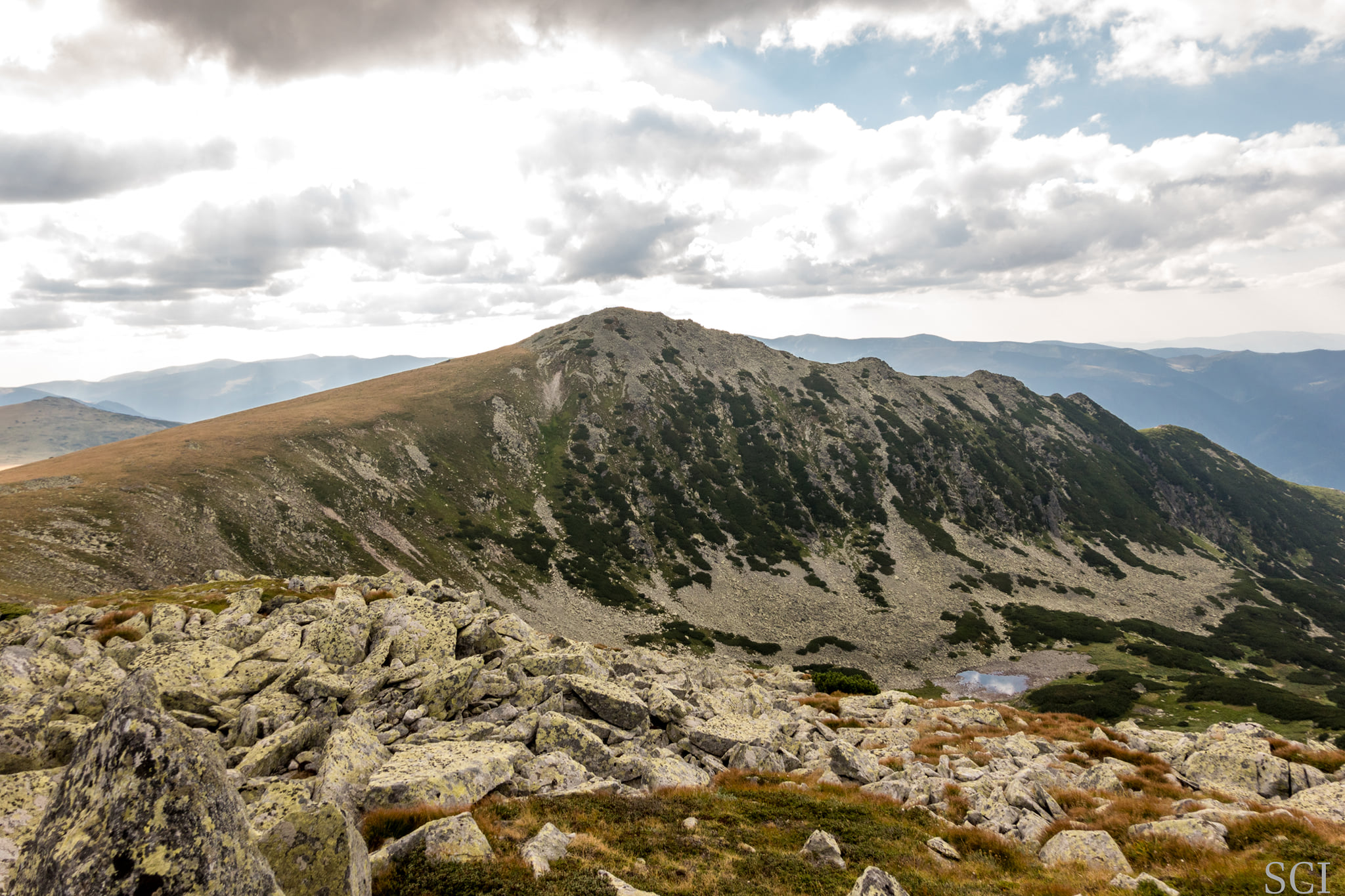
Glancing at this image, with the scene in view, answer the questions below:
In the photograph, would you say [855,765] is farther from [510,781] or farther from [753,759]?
[510,781]

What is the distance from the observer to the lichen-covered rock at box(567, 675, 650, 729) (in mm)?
23906

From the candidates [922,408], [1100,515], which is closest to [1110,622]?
[1100,515]

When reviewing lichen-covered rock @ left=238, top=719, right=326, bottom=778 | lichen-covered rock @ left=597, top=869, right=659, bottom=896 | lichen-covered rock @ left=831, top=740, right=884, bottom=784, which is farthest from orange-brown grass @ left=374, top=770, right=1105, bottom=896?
lichen-covered rock @ left=238, top=719, right=326, bottom=778

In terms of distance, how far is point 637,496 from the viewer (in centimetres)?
12775

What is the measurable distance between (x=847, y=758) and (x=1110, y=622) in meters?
126

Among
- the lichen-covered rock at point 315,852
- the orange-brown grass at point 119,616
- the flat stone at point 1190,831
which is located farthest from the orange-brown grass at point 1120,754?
the orange-brown grass at point 119,616

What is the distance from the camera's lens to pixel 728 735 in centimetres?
2484

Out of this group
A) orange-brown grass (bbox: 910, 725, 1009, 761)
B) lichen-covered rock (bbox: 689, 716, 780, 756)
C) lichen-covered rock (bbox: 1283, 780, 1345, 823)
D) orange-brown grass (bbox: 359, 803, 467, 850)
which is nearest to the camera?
orange-brown grass (bbox: 359, 803, 467, 850)

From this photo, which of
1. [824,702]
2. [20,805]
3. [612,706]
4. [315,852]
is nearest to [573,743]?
[612,706]

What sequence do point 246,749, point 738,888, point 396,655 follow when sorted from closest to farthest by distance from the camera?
point 738,888 → point 246,749 → point 396,655

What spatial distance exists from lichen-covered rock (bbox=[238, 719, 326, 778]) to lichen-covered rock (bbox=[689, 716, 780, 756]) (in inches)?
586

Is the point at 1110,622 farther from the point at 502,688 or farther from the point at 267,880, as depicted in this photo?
the point at 267,880

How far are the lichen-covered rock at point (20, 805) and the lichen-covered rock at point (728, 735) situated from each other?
20172 mm

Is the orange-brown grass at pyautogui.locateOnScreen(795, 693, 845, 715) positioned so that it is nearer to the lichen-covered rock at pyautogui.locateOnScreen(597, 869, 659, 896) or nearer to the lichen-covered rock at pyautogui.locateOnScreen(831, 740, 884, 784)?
the lichen-covered rock at pyautogui.locateOnScreen(831, 740, 884, 784)
